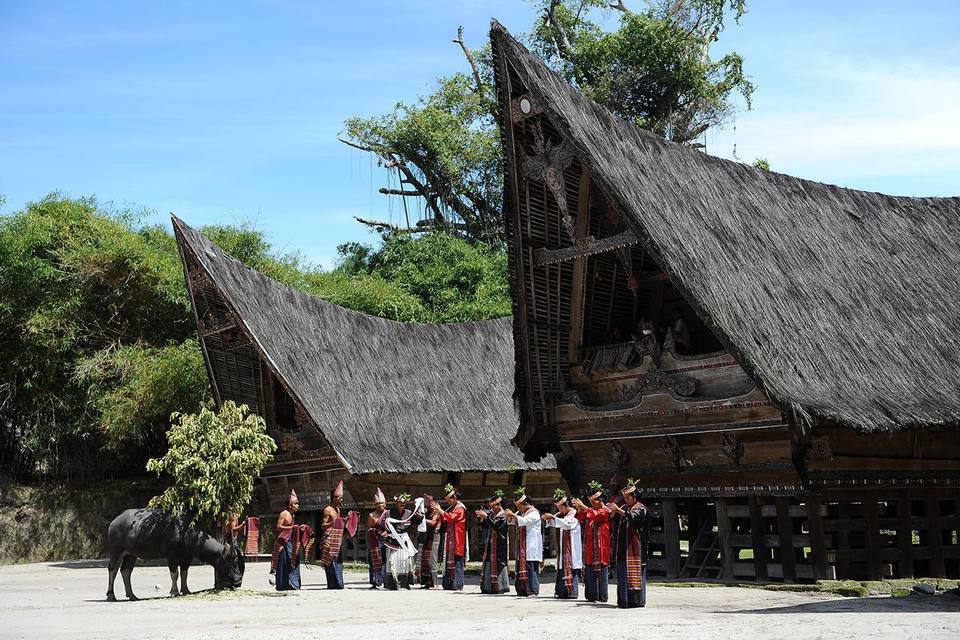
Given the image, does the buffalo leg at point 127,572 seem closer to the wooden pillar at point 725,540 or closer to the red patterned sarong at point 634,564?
the red patterned sarong at point 634,564

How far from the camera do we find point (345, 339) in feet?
77.2

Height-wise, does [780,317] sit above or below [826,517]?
above

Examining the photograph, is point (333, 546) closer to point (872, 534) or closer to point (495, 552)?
point (495, 552)

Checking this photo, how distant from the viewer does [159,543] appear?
1402 centimetres

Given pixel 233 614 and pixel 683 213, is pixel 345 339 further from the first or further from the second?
pixel 233 614

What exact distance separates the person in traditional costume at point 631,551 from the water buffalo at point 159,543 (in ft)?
17.5

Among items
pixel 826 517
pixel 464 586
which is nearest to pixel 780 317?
pixel 826 517

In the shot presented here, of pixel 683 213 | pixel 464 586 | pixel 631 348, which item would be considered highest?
pixel 683 213

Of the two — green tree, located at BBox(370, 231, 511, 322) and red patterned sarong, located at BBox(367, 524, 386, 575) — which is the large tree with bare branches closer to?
green tree, located at BBox(370, 231, 511, 322)

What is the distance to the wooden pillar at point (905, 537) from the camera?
1538 centimetres

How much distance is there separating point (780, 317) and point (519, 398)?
4.97 metres

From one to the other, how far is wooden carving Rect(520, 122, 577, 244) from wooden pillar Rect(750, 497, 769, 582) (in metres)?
4.53

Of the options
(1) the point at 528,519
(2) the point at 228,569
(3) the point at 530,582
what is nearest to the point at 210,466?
(2) the point at 228,569

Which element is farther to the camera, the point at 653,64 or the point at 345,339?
the point at 653,64
